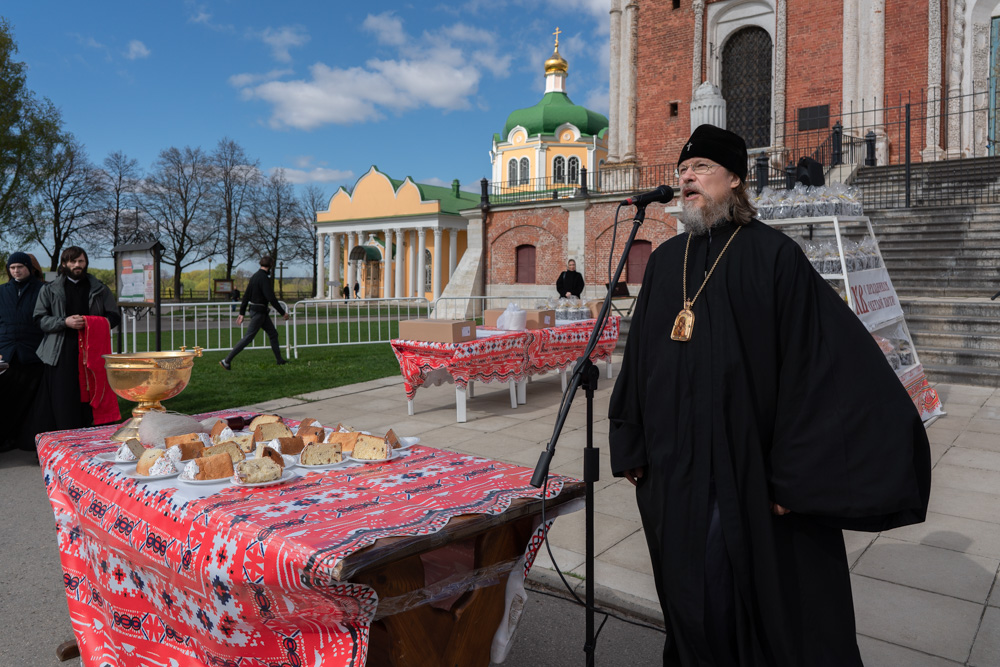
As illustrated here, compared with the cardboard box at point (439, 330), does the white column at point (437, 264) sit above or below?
above

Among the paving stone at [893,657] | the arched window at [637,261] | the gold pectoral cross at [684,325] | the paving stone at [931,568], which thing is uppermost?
the arched window at [637,261]

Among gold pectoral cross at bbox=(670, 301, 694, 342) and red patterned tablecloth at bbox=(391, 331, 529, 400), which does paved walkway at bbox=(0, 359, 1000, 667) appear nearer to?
red patterned tablecloth at bbox=(391, 331, 529, 400)

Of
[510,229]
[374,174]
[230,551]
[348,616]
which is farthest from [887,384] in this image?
[374,174]

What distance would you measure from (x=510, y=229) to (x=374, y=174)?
863 inches

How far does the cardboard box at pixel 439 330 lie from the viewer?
750 centimetres

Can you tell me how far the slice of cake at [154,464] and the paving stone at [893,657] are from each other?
2.84 m

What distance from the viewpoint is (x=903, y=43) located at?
65.6 feet

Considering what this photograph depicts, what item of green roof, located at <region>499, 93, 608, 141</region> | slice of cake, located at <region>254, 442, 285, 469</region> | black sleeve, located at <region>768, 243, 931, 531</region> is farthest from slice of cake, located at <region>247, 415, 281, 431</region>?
green roof, located at <region>499, 93, 608, 141</region>

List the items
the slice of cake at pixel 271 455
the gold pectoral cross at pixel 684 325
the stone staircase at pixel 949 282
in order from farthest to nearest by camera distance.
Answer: the stone staircase at pixel 949 282, the slice of cake at pixel 271 455, the gold pectoral cross at pixel 684 325

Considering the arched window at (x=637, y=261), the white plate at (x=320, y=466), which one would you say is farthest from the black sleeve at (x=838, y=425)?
the arched window at (x=637, y=261)

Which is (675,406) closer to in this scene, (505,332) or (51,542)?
(51,542)

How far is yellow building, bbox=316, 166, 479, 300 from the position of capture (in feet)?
144

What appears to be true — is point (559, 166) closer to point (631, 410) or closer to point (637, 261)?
point (637, 261)

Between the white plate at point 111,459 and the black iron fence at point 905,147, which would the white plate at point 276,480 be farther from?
the black iron fence at point 905,147
